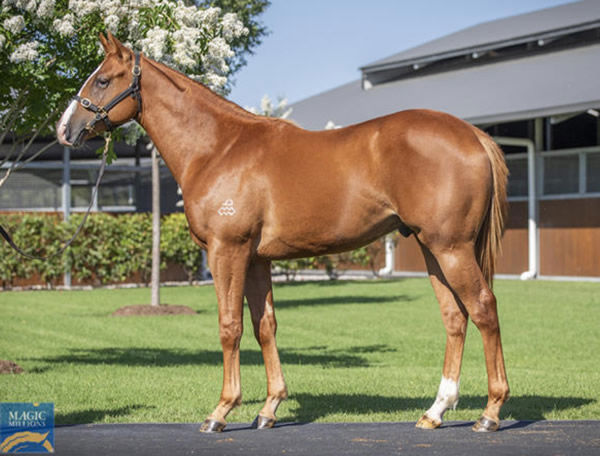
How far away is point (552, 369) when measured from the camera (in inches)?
421

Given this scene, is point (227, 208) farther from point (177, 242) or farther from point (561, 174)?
point (561, 174)

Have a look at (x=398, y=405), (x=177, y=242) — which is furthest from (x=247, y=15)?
(x=398, y=405)

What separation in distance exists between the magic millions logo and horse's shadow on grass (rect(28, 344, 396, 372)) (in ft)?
15.5

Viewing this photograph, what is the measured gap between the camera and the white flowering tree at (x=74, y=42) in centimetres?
867

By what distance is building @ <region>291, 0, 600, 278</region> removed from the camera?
26.5 m

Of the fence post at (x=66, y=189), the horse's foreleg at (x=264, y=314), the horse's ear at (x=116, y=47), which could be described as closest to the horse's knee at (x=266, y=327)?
the horse's foreleg at (x=264, y=314)

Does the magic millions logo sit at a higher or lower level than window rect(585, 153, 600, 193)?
lower

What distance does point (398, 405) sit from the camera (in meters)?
7.60

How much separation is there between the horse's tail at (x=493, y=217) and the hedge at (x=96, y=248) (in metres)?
19.7

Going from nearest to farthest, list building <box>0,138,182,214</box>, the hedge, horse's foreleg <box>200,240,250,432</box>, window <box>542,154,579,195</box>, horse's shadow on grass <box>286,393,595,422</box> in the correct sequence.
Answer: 1. horse's foreleg <box>200,240,250,432</box>
2. horse's shadow on grass <box>286,393,595,422</box>
3. the hedge
4. building <box>0,138,182,214</box>
5. window <box>542,154,579,195</box>

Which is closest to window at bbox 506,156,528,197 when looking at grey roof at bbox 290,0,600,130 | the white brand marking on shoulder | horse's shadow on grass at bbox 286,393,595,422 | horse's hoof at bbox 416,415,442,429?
grey roof at bbox 290,0,600,130

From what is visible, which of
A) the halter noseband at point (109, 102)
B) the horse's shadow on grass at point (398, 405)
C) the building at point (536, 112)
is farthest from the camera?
the building at point (536, 112)

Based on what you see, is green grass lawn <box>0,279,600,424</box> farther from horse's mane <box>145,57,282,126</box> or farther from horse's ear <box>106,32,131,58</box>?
horse's ear <box>106,32,131,58</box>

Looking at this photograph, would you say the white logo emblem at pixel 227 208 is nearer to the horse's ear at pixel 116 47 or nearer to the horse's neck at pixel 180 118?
the horse's neck at pixel 180 118
